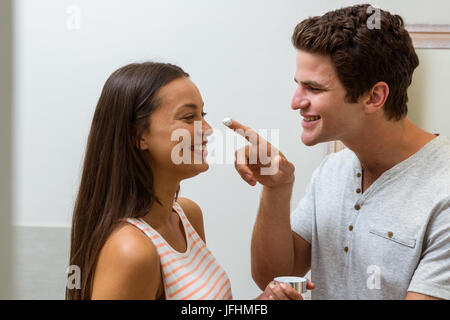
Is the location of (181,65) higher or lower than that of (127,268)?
higher

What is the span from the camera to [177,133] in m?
0.91

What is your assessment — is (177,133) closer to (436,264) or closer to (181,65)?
(436,264)

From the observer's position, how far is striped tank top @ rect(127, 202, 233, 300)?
850mm

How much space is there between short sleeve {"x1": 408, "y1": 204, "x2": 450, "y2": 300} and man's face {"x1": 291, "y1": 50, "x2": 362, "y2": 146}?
268 mm

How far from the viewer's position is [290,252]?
119 cm

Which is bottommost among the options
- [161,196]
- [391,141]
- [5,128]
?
[161,196]

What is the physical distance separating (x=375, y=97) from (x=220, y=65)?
767 mm

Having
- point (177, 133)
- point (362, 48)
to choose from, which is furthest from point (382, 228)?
point (177, 133)

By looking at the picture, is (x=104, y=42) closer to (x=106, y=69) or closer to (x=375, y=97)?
(x=106, y=69)

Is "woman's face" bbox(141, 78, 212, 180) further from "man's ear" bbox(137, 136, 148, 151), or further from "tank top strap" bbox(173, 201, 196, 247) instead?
"tank top strap" bbox(173, 201, 196, 247)

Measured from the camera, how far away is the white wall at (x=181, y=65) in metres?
1.74

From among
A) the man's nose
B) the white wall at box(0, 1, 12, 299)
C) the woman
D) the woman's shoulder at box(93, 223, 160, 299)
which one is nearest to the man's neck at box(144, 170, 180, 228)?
the woman

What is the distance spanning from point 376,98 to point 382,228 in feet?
0.95
